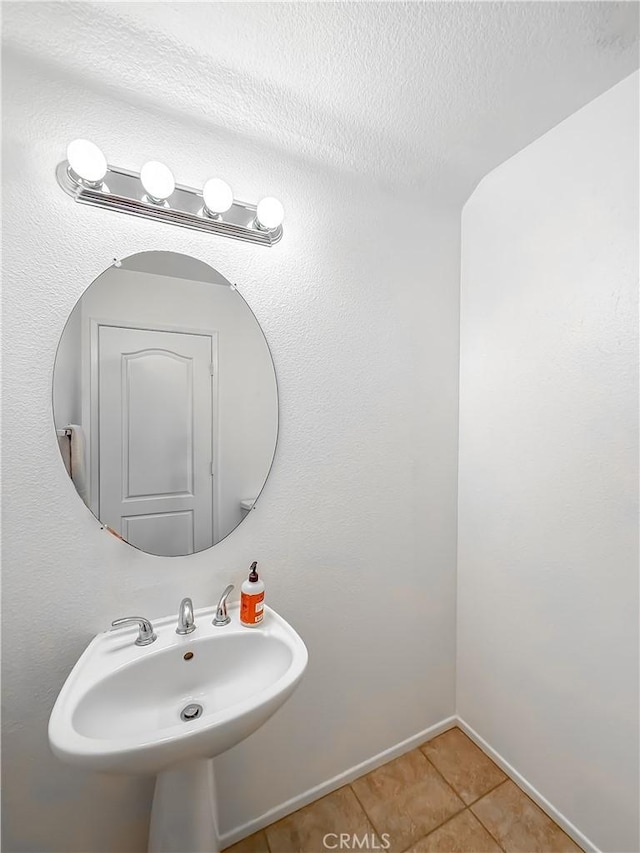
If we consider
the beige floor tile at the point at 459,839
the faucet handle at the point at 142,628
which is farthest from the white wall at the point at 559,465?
the faucet handle at the point at 142,628

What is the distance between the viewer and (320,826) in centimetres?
133

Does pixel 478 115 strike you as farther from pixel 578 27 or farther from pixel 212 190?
pixel 212 190

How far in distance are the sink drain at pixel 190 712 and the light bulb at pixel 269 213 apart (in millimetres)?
1411

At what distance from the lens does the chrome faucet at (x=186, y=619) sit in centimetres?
111

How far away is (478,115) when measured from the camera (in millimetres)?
1268

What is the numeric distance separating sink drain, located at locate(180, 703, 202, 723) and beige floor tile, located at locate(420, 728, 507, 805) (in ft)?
3.61

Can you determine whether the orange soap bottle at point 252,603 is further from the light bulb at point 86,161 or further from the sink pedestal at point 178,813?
the light bulb at point 86,161

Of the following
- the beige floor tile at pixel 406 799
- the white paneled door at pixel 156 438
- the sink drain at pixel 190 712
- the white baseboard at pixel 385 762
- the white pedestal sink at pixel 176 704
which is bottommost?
the beige floor tile at pixel 406 799

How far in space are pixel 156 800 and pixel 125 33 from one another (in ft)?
6.34

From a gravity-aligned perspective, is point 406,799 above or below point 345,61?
below

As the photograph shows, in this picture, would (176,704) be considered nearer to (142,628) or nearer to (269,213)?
(142,628)

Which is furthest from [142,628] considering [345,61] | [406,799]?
[345,61]

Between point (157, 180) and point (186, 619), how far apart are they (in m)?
1.22

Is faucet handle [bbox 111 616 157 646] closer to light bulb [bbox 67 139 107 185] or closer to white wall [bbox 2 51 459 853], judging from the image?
white wall [bbox 2 51 459 853]
